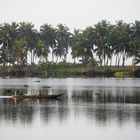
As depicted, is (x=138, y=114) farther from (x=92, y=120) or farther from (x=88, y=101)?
(x=88, y=101)

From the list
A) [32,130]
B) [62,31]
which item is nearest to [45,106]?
[32,130]

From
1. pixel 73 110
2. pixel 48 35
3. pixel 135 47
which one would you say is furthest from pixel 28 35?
pixel 73 110

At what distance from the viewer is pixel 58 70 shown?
173 meters

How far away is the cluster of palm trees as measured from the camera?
16388cm

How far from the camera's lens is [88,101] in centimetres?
6975

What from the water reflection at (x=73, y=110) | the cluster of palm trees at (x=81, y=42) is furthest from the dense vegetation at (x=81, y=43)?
the water reflection at (x=73, y=110)

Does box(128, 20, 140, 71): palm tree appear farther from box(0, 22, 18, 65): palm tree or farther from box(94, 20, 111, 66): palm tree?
box(0, 22, 18, 65): palm tree

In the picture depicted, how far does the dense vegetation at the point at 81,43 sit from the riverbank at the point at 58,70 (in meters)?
1.52

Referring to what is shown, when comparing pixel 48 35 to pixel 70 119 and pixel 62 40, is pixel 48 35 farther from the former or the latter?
pixel 70 119

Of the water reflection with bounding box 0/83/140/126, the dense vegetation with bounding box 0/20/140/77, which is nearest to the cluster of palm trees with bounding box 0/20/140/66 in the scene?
the dense vegetation with bounding box 0/20/140/77

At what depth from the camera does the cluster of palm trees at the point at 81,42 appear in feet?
538

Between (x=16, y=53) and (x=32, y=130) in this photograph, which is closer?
(x=32, y=130)

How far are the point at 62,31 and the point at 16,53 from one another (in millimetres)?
26985

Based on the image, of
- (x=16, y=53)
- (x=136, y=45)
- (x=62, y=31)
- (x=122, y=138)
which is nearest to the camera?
(x=122, y=138)
